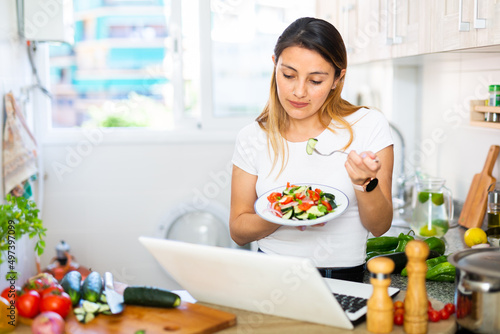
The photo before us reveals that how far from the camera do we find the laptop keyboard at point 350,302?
3.93 ft

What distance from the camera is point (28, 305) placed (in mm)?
1198

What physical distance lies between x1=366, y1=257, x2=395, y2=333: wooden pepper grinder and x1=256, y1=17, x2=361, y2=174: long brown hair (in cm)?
56

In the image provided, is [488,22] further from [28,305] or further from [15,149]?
[15,149]

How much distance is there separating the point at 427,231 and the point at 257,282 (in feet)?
3.96

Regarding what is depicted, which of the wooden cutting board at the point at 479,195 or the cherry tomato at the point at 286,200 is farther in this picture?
the wooden cutting board at the point at 479,195

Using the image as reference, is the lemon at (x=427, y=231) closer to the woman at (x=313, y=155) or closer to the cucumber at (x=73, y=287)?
the woman at (x=313, y=155)

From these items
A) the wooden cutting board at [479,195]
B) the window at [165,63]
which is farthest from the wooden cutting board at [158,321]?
the window at [165,63]

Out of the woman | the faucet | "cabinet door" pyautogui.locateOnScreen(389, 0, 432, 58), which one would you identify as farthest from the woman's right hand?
the faucet

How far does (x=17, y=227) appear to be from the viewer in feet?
3.85

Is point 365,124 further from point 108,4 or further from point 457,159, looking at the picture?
point 108,4

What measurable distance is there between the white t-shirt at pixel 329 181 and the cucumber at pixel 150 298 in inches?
18.0

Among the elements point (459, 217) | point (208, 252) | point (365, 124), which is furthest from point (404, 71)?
point (208, 252)

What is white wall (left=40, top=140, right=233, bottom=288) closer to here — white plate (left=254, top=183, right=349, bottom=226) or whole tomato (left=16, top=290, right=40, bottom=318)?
white plate (left=254, top=183, right=349, bottom=226)

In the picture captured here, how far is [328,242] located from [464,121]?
111 cm
